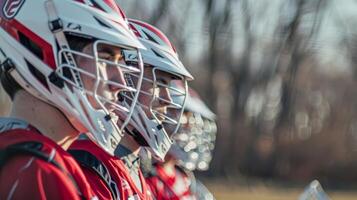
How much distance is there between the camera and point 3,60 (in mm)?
2990

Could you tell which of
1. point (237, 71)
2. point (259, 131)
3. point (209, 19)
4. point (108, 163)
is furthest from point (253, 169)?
point (108, 163)

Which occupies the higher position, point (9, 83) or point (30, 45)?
point (30, 45)

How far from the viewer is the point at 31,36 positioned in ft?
9.59

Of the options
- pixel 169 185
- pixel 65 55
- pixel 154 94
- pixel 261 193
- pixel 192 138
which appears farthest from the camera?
pixel 261 193

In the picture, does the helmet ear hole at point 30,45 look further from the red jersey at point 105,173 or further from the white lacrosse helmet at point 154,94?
the white lacrosse helmet at point 154,94

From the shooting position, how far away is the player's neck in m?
2.90

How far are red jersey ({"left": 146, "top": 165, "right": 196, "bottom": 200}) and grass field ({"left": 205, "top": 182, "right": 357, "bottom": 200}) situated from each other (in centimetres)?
1344

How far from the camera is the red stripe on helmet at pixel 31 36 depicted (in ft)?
9.45

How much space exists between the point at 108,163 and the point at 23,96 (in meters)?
0.61

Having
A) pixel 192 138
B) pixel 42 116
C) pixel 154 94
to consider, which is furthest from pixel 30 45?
pixel 192 138

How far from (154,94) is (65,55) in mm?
914

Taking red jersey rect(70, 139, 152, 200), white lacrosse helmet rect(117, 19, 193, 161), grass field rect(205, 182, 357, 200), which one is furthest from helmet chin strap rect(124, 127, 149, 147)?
grass field rect(205, 182, 357, 200)

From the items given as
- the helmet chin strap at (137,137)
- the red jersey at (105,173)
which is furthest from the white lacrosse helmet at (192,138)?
the red jersey at (105,173)

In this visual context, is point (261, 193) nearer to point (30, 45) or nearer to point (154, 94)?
point (154, 94)
